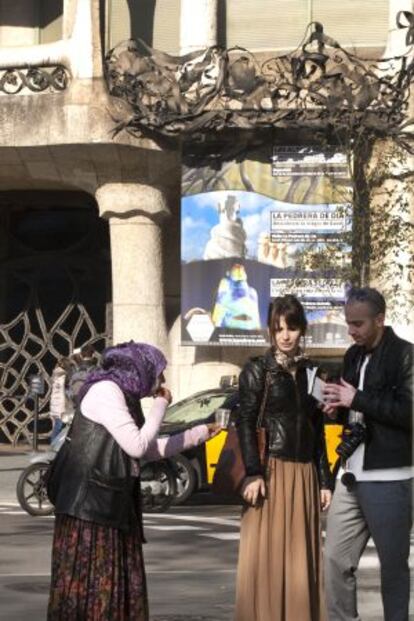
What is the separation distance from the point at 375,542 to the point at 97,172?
2062 cm

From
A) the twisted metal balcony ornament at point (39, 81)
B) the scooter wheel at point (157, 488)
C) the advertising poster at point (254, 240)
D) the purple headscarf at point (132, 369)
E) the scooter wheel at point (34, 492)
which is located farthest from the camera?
the twisted metal balcony ornament at point (39, 81)

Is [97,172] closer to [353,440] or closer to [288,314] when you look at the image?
[288,314]

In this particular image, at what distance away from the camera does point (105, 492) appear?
7.29m

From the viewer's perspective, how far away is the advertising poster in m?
26.9

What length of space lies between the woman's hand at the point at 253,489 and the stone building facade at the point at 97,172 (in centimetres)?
1805

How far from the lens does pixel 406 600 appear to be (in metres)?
7.73

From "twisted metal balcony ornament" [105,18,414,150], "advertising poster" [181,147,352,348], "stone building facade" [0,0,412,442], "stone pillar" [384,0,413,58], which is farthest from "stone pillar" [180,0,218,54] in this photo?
"stone pillar" [384,0,413,58]

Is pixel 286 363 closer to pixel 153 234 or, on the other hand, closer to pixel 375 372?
pixel 375 372

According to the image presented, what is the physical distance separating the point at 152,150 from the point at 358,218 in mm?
4022

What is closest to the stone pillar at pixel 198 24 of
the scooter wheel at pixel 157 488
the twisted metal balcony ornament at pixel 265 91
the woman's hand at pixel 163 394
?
the twisted metal balcony ornament at pixel 265 91

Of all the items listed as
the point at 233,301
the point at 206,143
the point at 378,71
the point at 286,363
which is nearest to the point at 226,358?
the point at 233,301

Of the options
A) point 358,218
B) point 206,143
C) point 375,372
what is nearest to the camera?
point 375,372

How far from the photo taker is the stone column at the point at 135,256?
27.8m

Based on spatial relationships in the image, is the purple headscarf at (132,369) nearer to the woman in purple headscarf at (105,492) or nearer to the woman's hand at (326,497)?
the woman in purple headscarf at (105,492)
